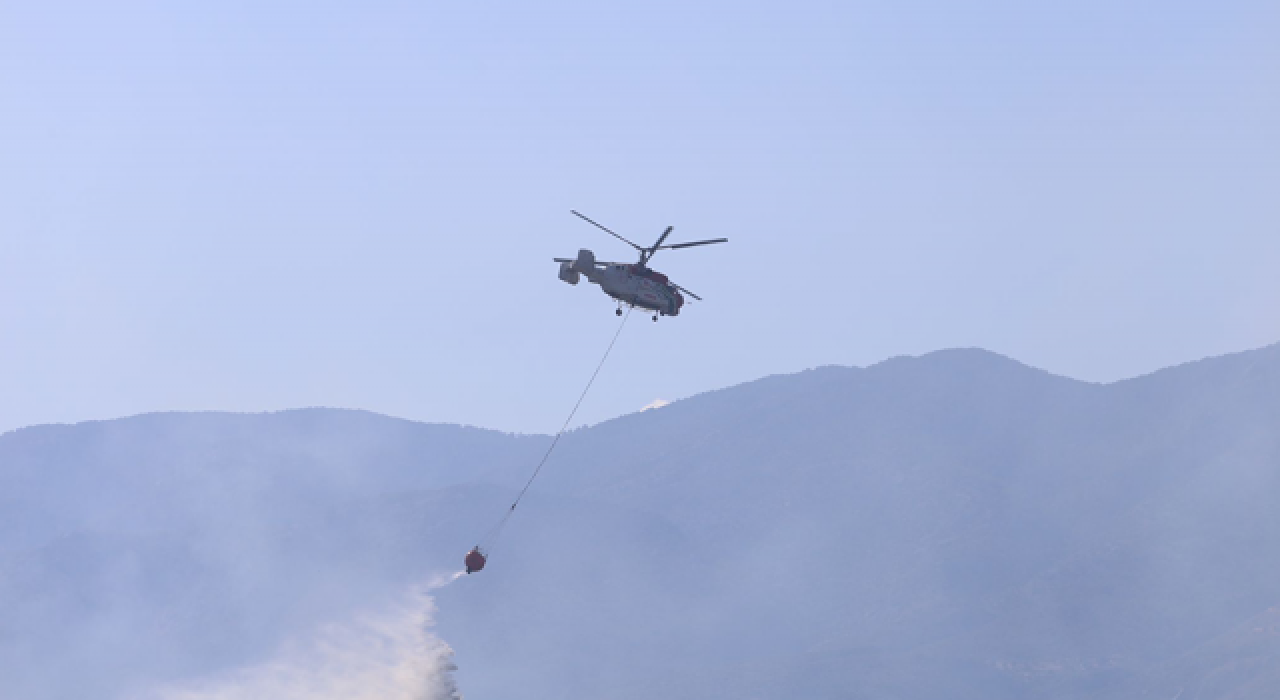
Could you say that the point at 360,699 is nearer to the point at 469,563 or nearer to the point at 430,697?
the point at 430,697

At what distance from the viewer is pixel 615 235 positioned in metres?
90.2

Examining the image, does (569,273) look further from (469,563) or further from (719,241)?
(469,563)

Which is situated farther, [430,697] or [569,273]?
[430,697]

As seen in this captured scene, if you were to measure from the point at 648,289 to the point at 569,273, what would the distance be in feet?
15.4

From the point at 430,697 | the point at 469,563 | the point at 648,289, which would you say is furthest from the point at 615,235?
the point at 430,697

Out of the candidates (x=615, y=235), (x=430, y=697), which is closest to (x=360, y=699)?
(x=430, y=697)

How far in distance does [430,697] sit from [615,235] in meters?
94.3

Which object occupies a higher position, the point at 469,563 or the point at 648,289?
the point at 648,289

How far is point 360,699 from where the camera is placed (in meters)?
178

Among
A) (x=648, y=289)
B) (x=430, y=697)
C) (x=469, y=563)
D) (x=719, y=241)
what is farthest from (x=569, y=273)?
(x=430, y=697)

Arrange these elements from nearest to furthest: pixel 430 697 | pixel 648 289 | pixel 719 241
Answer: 1. pixel 719 241
2. pixel 648 289
3. pixel 430 697

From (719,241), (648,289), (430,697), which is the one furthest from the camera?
(430,697)

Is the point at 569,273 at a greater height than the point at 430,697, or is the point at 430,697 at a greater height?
the point at 569,273

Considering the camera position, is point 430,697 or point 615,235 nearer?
point 615,235
